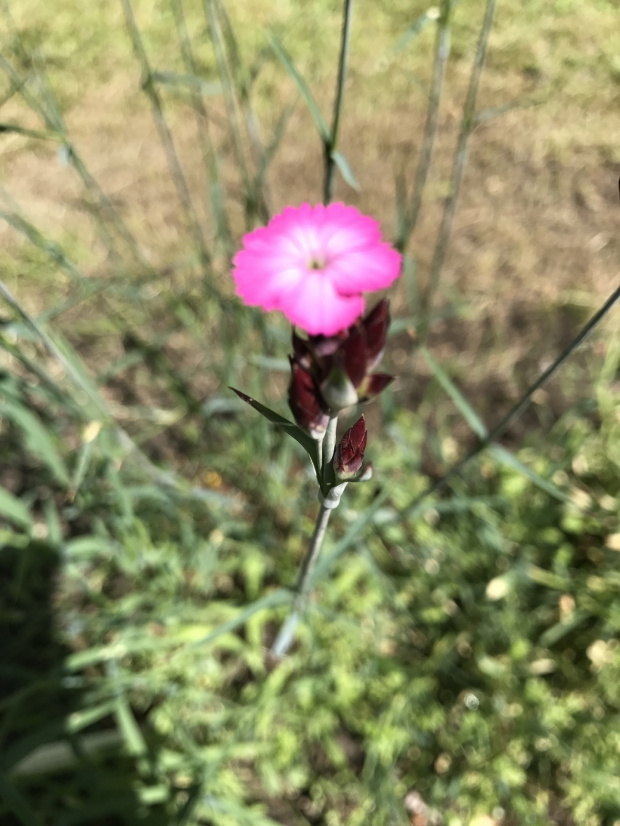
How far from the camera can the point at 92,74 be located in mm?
2352

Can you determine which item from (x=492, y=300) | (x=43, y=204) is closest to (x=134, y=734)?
(x=492, y=300)

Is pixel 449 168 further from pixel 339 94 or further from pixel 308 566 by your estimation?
pixel 308 566

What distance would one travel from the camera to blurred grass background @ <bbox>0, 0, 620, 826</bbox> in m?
1.08

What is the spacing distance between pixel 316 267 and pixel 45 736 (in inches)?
32.6

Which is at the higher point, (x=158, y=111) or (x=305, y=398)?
(x=158, y=111)

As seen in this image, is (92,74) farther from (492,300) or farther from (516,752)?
(516,752)

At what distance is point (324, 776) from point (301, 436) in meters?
1.04

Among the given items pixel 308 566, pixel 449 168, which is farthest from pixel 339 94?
pixel 449 168

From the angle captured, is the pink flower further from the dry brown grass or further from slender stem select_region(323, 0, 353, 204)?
the dry brown grass

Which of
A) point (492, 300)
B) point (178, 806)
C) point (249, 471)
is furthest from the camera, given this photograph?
point (492, 300)

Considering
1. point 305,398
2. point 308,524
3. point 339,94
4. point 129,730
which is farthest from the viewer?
point 308,524

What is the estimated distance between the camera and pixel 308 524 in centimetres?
139

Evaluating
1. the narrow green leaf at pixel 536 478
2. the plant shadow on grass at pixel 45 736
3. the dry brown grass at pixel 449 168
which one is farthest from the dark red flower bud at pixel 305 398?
the dry brown grass at pixel 449 168

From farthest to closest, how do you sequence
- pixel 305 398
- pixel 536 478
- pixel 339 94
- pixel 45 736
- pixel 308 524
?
pixel 308 524 → pixel 45 736 → pixel 536 478 → pixel 339 94 → pixel 305 398
